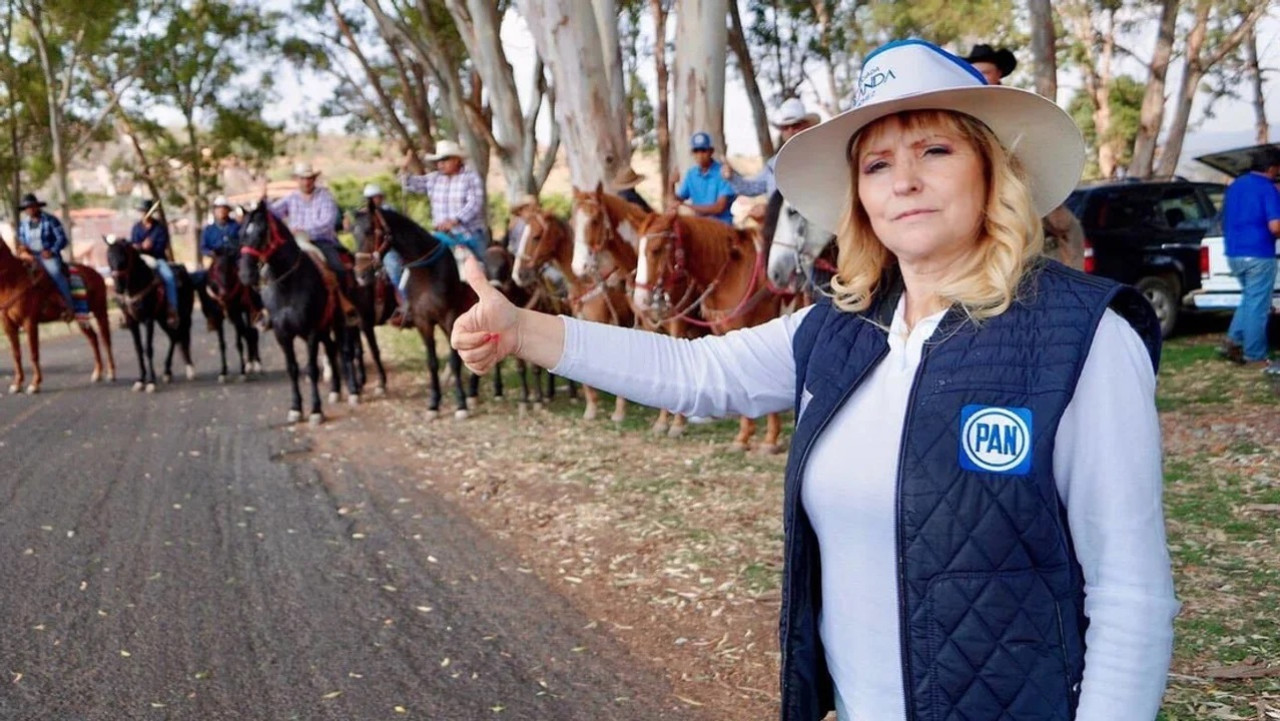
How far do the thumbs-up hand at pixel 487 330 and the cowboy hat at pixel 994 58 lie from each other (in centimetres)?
566

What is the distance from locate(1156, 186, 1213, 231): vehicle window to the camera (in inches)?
565

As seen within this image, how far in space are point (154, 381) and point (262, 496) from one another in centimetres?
792

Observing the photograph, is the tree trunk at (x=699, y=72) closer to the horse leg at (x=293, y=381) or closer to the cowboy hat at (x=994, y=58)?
the cowboy hat at (x=994, y=58)

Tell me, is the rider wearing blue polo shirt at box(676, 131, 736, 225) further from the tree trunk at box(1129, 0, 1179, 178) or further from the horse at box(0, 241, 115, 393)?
the tree trunk at box(1129, 0, 1179, 178)

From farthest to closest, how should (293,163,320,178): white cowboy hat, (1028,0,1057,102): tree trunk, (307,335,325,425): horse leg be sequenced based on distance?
(1028,0,1057,102): tree trunk
(293,163,320,178): white cowboy hat
(307,335,325,425): horse leg

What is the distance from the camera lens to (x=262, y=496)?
8.16m

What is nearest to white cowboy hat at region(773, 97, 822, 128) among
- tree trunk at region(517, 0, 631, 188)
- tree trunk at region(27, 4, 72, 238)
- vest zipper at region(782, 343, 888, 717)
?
tree trunk at region(517, 0, 631, 188)

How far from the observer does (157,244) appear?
1683cm

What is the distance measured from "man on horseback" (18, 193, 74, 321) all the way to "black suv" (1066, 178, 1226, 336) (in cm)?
1487

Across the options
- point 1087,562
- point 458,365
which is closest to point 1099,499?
point 1087,562

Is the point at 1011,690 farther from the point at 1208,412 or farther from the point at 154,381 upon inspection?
the point at 154,381

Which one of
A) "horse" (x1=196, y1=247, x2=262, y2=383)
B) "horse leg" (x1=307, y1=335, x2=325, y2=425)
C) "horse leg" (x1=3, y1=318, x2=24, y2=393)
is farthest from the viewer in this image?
"horse" (x1=196, y1=247, x2=262, y2=383)

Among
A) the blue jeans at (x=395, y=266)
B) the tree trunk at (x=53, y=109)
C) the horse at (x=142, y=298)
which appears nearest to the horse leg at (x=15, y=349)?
the horse at (x=142, y=298)

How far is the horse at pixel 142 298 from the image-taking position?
14477 millimetres
